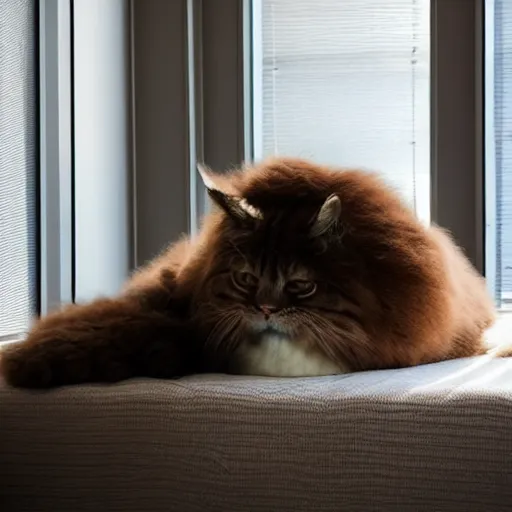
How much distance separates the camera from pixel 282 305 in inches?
52.0

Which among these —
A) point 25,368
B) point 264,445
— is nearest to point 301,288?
point 264,445

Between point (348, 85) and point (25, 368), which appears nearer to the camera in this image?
point (25, 368)

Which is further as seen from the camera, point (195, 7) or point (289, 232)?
point (195, 7)

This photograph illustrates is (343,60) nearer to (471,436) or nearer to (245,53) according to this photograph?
(245,53)

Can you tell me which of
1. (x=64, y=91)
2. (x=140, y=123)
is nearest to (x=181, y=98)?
(x=140, y=123)

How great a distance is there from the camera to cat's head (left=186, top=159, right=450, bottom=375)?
1.33 metres

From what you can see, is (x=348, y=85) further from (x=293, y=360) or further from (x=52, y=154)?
(x=293, y=360)

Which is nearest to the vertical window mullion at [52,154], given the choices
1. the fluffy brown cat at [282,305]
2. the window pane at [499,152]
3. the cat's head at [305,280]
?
the fluffy brown cat at [282,305]

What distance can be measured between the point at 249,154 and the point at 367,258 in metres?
0.95

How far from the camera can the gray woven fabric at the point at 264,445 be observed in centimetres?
106

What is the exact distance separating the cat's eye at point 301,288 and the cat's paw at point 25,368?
36cm

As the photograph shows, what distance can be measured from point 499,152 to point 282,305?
102cm

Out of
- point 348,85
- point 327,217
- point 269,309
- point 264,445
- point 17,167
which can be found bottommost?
point 264,445

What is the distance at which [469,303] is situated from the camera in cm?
163
